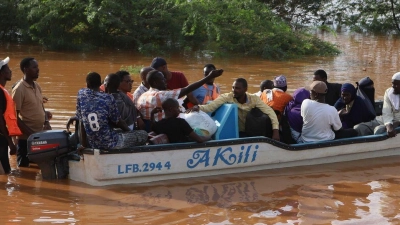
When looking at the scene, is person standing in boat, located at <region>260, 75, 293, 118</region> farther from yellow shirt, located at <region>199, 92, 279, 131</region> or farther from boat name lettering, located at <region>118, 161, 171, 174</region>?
boat name lettering, located at <region>118, 161, 171, 174</region>

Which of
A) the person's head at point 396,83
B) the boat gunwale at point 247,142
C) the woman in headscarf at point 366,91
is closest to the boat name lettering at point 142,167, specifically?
the boat gunwale at point 247,142

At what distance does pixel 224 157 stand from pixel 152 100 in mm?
1023

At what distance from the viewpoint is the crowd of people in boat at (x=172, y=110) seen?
7176 mm

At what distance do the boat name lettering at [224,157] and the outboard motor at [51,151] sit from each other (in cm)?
133

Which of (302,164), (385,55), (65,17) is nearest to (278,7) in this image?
(385,55)

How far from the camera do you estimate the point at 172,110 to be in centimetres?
738

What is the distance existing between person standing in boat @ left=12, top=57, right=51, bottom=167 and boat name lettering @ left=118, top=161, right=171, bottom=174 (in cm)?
130

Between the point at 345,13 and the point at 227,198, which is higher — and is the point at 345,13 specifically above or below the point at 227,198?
above

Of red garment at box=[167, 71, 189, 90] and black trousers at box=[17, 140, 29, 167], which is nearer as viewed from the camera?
black trousers at box=[17, 140, 29, 167]

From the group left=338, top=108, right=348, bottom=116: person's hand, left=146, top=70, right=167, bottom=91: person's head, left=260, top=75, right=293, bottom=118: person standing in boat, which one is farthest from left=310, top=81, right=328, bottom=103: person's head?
left=146, top=70, right=167, bottom=91: person's head

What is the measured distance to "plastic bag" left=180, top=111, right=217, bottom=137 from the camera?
770 centimetres

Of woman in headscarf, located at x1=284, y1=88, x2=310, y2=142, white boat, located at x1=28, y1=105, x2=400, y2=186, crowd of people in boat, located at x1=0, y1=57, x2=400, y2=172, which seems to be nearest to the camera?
crowd of people in boat, located at x1=0, y1=57, x2=400, y2=172

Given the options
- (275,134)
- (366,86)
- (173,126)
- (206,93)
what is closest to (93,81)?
(173,126)

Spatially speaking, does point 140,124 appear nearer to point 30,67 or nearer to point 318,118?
point 30,67
